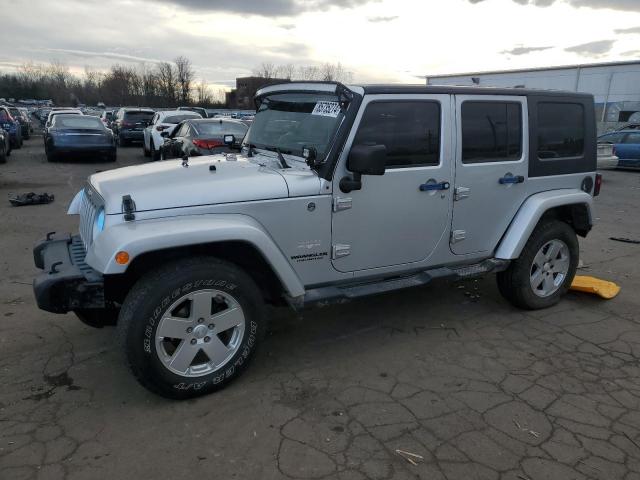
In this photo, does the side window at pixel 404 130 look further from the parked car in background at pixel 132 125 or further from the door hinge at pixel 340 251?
the parked car in background at pixel 132 125

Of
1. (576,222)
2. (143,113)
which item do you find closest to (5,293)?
(576,222)

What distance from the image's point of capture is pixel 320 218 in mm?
3473

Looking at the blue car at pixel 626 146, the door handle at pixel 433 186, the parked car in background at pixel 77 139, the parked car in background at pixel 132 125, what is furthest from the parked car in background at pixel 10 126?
the blue car at pixel 626 146

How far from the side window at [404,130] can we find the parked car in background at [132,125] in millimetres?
20347

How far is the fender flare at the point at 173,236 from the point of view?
9.32 feet

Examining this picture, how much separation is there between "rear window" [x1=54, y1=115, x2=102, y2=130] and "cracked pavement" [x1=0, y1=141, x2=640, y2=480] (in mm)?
12616

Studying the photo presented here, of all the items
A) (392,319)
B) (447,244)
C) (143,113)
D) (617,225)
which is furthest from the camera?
(143,113)

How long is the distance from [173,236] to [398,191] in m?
1.70

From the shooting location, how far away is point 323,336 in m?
4.21

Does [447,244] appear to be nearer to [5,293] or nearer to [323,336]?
[323,336]

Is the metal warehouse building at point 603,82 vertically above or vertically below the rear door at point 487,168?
above

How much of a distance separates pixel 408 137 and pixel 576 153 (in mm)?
1998

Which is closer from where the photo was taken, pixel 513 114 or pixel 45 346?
pixel 45 346

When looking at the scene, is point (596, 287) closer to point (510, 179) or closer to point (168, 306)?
point (510, 179)
